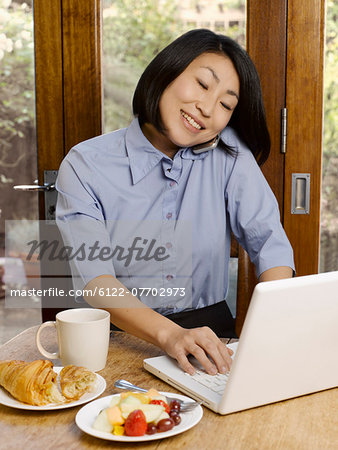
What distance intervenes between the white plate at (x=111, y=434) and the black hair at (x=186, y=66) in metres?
0.98

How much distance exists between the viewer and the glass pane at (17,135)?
220cm

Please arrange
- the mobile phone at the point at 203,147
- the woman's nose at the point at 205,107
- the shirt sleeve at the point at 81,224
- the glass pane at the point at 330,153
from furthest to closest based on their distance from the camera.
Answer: the glass pane at the point at 330,153 → the mobile phone at the point at 203,147 → the woman's nose at the point at 205,107 → the shirt sleeve at the point at 81,224

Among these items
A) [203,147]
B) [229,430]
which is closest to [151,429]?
[229,430]

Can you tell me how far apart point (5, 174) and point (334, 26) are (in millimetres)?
1402

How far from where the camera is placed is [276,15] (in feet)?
6.55

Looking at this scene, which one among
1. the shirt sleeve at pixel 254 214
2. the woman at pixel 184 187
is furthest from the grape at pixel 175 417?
the shirt sleeve at pixel 254 214

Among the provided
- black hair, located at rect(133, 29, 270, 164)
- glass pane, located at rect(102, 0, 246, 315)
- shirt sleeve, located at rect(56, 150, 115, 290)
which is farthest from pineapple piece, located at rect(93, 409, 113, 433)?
glass pane, located at rect(102, 0, 246, 315)

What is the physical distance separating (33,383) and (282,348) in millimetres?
392

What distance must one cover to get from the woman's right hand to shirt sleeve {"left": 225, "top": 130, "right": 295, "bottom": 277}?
591mm

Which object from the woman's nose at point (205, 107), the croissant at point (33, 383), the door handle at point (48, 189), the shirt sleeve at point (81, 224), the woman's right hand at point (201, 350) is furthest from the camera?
the door handle at point (48, 189)

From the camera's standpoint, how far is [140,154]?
5.44 feet

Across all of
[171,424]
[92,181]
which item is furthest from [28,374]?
[92,181]

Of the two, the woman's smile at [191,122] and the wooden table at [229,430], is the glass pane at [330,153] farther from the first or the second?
the wooden table at [229,430]

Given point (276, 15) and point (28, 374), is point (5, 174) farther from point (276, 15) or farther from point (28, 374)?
point (28, 374)
